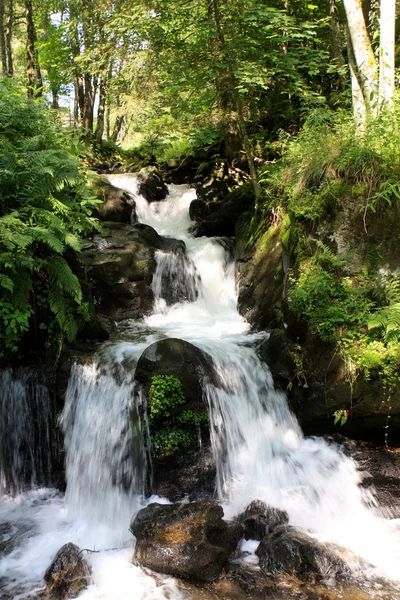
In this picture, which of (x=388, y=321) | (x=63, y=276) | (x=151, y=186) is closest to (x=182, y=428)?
(x=63, y=276)

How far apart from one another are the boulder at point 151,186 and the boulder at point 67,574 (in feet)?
35.9

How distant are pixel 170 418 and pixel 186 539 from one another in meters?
1.74

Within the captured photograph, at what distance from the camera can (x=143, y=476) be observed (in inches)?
232

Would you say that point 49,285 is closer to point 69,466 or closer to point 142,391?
point 142,391

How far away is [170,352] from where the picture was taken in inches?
253

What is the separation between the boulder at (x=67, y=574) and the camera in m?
4.25

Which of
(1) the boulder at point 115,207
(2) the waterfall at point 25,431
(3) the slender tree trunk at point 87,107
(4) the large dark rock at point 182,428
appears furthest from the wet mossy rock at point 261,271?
(3) the slender tree trunk at point 87,107

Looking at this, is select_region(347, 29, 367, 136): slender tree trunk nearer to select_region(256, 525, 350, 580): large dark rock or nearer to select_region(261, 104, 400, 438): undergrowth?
select_region(261, 104, 400, 438): undergrowth

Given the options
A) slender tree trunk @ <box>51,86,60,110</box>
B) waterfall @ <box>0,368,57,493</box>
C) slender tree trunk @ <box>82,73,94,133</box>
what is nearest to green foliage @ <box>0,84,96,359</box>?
waterfall @ <box>0,368,57,493</box>

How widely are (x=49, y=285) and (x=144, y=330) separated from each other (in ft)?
8.64

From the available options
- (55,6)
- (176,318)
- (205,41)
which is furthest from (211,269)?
(55,6)

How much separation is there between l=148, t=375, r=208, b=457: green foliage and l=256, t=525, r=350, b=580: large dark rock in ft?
5.67

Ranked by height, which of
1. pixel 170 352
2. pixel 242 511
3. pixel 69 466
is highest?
pixel 170 352

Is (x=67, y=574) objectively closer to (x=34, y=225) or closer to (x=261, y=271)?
(x=34, y=225)
